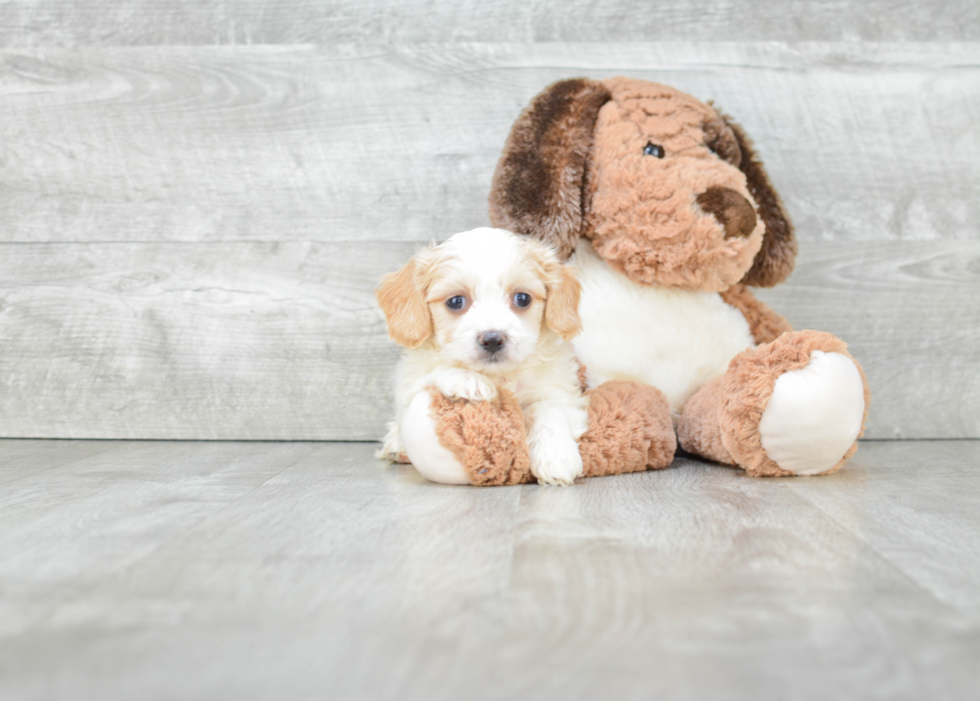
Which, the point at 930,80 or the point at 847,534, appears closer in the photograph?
the point at 847,534

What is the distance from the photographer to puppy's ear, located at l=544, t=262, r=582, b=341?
4.12 ft

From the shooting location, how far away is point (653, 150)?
1420 mm

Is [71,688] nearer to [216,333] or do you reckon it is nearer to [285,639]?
[285,639]

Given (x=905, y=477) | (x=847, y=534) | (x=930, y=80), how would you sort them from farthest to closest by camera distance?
(x=930, y=80) → (x=905, y=477) → (x=847, y=534)

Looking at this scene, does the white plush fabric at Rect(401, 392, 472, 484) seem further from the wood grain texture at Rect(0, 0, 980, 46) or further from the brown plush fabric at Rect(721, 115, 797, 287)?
the wood grain texture at Rect(0, 0, 980, 46)

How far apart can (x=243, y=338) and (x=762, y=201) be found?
1.09 m

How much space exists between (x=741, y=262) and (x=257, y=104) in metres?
1.06

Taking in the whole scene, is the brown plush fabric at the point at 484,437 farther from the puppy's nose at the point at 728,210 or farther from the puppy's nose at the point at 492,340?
the puppy's nose at the point at 728,210

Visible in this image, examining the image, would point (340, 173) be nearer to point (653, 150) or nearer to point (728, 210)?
point (653, 150)

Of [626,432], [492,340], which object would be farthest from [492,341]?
[626,432]

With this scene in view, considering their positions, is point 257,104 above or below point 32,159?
above

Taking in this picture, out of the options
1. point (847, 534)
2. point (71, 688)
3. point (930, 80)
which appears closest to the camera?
point (71, 688)

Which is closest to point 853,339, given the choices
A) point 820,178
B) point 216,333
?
point 820,178

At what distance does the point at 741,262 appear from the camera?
4.55 ft
